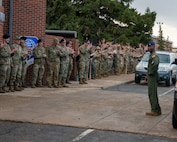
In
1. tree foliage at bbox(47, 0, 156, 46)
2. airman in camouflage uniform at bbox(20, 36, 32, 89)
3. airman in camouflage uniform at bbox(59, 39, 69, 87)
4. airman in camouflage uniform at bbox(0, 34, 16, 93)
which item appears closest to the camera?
airman in camouflage uniform at bbox(0, 34, 16, 93)

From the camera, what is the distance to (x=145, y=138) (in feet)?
25.2

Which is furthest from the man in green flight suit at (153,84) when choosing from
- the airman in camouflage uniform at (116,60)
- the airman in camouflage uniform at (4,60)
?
the airman in camouflage uniform at (116,60)

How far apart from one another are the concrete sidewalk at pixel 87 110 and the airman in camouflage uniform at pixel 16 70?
Result: 38 centimetres

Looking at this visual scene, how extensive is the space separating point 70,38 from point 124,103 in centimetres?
803

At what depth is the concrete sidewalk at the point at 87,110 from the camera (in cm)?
867

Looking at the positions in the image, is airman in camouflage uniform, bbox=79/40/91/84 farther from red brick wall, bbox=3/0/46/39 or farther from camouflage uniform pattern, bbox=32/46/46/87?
camouflage uniform pattern, bbox=32/46/46/87

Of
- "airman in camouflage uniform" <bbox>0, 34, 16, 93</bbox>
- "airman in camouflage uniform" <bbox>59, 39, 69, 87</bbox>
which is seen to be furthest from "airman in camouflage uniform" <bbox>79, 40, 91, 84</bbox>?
"airman in camouflage uniform" <bbox>0, 34, 16, 93</bbox>

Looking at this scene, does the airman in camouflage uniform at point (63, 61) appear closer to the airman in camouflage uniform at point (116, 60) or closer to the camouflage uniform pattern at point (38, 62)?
the camouflage uniform pattern at point (38, 62)

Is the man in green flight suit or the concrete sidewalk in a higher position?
the man in green flight suit

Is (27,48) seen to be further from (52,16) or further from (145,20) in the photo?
(145,20)

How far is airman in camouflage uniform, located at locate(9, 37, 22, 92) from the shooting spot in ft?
44.7

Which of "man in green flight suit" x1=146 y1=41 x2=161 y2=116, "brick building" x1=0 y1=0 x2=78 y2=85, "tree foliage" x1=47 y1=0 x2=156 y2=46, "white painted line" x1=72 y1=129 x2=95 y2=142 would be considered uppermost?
"tree foliage" x1=47 y1=0 x2=156 y2=46

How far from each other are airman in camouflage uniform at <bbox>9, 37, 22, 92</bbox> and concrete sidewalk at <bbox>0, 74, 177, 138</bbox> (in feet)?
1.24

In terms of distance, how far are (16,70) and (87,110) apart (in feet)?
13.6
